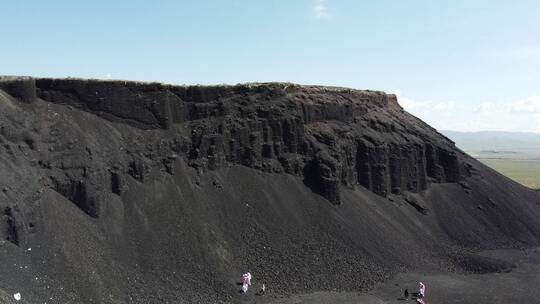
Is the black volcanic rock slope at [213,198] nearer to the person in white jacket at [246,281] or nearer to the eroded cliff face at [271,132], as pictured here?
the eroded cliff face at [271,132]

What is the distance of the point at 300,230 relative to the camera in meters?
32.5

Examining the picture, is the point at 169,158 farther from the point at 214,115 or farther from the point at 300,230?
the point at 300,230

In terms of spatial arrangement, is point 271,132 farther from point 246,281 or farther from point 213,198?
point 246,281

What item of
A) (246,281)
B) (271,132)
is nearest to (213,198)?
(246,281)

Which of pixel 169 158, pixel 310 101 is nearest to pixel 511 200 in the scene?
pixel 310 101

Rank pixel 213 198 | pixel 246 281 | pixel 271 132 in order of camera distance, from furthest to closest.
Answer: pixel 271 132 < pixel 213 198 < pixel 246 281

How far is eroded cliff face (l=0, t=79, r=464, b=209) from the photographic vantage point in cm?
3106

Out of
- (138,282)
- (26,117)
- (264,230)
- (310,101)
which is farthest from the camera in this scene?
(310,101)

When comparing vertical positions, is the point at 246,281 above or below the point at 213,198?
below

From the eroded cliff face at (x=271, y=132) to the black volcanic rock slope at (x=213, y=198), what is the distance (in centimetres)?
12

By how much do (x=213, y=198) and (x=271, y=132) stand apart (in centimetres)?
918

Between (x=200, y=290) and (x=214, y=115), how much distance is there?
15.5 m

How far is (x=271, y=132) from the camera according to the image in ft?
128

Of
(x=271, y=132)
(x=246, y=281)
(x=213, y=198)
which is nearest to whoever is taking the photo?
(x=246, y=281)
